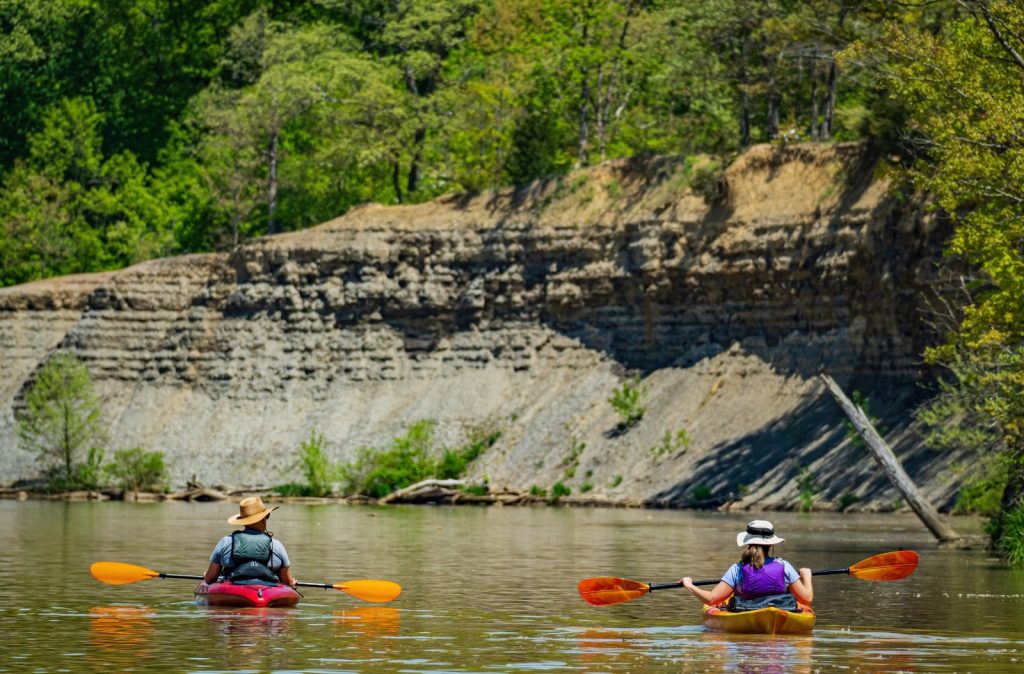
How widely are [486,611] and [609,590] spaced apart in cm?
202

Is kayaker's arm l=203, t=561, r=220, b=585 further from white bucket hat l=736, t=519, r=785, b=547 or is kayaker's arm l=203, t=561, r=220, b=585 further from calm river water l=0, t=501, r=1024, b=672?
white bucket hat l=736, t=519, r=785, b=547

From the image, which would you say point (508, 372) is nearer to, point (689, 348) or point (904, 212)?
point (689, 348)

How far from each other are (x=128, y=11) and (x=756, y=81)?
51.3 metres

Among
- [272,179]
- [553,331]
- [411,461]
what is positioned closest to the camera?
[411,461]

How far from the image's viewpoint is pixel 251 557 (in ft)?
89.3

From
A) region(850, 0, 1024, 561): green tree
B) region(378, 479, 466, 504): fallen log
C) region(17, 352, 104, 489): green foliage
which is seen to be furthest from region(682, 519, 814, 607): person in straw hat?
region(17, 352, 104, 489): green foliage

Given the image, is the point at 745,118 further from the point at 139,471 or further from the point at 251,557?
the point at 251,557

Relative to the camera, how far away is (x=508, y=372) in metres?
81.0

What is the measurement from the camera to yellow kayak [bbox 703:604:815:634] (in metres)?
24.2

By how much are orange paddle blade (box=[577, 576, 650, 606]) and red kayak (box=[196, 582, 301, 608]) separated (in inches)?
167

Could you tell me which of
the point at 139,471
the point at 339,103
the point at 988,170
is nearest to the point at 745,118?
the point at 339,103

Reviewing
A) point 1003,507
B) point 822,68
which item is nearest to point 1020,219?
point 1003,507

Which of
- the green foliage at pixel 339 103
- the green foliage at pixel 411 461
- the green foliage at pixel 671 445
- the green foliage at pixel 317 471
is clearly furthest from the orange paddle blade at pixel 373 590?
the green foliage at pixel 317 471

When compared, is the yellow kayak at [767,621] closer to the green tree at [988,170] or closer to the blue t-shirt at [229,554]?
the blue t-shirt at [229,554]
